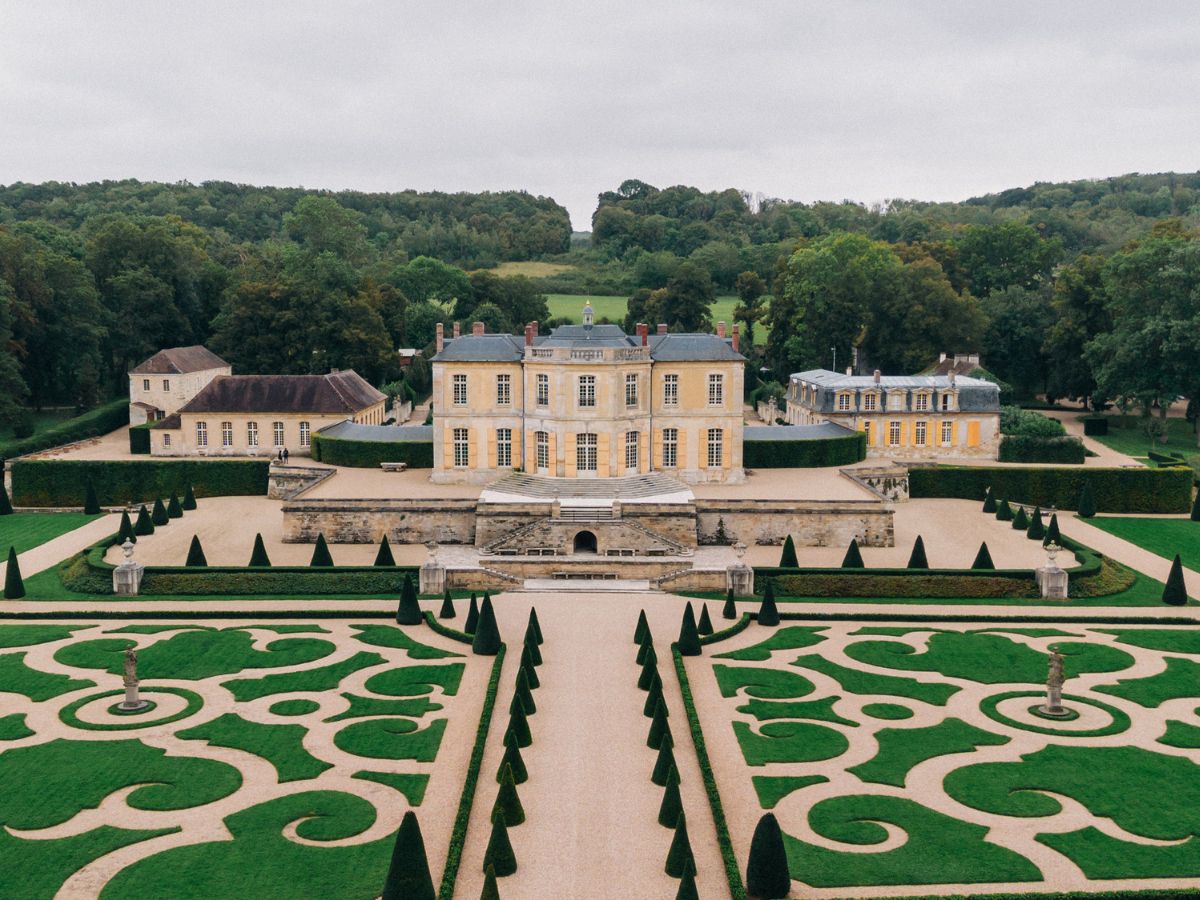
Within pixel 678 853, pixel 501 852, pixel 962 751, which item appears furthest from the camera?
pixel 962 751

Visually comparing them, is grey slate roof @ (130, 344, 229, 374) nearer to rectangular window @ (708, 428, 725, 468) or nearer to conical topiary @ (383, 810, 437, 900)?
rectangular window @ (708, 428, 725, 468)

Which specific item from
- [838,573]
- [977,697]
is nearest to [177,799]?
[977,697]

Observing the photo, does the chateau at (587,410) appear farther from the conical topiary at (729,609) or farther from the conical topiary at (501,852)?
the conical topiary at (501,852)

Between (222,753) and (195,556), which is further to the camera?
(195,556)

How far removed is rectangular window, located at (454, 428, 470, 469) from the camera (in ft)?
161

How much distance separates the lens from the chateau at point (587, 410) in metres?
46.9

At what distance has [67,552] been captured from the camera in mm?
43031

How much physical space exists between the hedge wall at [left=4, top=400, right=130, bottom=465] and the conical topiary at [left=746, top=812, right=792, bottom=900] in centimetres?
4224

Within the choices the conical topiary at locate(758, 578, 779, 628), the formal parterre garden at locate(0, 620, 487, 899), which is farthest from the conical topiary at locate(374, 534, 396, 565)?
the conical topiary at locate(758, 578, 779, 628)

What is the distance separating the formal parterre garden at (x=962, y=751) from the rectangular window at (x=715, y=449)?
15028 mm

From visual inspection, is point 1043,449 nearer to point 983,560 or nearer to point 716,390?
point 716,390

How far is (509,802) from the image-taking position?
68.3ft

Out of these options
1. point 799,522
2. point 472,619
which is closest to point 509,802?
point 472,619

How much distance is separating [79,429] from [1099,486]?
2071 inches
